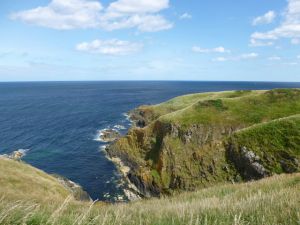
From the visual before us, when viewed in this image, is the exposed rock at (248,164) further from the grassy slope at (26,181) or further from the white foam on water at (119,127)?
the white foam on water at (119,127)

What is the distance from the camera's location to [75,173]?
6450 cm

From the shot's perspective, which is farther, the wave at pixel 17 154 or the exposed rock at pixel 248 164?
the wave at pixel 17 154

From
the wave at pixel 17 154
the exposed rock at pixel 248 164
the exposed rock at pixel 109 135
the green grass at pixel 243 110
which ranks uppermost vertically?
the green grass at pixel 243 110

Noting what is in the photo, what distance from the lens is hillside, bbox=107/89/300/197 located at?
151 feet

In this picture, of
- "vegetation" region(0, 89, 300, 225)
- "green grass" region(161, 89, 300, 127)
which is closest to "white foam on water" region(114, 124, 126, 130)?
"vegetation" region(0, 89, 300, 225)

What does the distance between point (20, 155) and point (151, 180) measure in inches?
1351

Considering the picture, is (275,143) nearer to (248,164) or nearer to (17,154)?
(248,164)

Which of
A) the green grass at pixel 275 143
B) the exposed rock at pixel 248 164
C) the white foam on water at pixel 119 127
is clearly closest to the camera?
the green grass at pixel 275 143

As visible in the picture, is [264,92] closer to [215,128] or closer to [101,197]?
[215,128]

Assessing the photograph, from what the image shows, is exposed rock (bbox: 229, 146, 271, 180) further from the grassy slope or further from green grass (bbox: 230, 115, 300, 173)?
the grassy slope

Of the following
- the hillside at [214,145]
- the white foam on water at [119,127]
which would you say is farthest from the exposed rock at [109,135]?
the hillside at [214,145]

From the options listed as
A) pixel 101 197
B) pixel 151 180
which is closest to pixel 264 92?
pixel 151 180

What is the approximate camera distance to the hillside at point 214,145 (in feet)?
151

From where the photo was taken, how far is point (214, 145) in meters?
51.0
